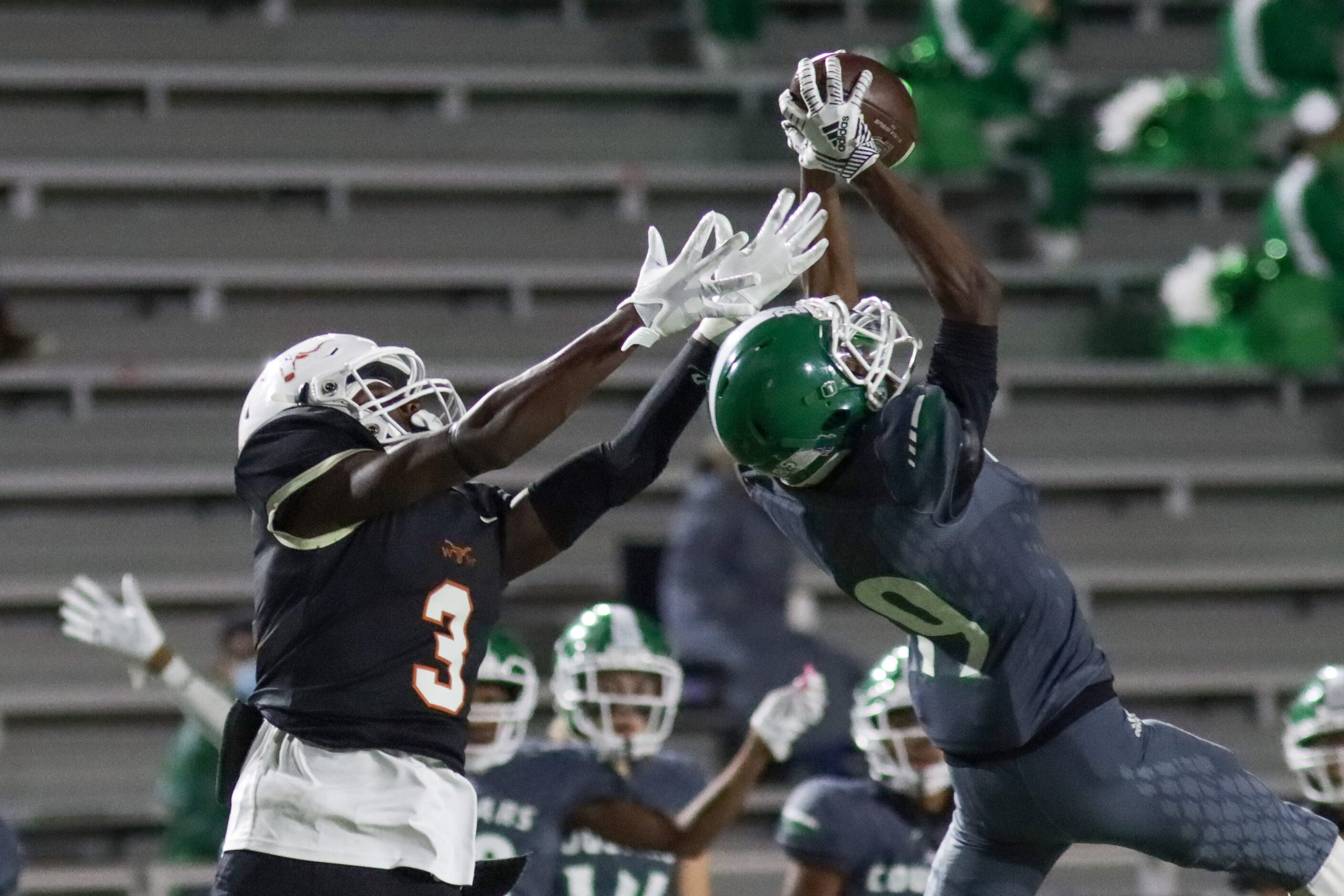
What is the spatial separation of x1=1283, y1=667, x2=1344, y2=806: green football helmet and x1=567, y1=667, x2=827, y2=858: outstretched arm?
36.5 inches

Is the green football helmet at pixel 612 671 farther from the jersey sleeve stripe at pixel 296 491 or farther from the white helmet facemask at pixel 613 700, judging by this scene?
the jersey sleeve stripe at pixel 296 491

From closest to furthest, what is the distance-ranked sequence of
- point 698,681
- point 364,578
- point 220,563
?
point 364,578 < point 698,681 < point 220,563

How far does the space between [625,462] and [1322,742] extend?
1598 millimetres

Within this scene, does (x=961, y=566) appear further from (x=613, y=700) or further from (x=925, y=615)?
(x=613, y=700)

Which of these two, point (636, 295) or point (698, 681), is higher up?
point (636, 295)

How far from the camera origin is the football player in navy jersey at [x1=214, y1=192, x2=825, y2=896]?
115 inches

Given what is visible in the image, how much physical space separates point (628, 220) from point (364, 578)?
498cm

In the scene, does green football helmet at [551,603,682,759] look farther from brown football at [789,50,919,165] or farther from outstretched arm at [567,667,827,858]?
brown football at [789,50,919,165]

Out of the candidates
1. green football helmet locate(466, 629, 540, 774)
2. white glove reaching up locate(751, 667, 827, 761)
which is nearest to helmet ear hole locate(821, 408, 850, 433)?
white glove reaching up locate(751, 667, 827, 761)

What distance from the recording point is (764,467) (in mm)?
3051

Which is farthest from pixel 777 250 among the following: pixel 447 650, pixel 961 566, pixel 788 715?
pixel 788 715

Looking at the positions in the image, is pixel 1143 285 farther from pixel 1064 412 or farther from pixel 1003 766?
pixel 1003 766

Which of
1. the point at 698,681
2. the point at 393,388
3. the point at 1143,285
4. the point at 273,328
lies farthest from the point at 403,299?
the point at 393,388

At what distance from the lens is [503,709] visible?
14.2 feet
